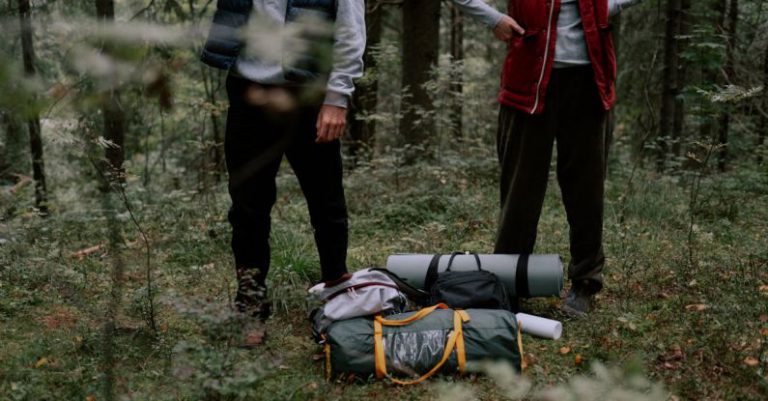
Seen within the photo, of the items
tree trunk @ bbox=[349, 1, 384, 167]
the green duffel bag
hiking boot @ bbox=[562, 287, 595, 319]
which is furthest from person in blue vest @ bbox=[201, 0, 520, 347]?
tree trunk @ bbox=[349, 1, 384, 167]

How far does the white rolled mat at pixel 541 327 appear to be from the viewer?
3.46 metres

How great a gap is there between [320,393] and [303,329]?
2.84ft

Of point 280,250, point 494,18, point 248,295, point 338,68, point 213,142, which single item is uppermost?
point 494,18

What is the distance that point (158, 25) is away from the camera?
98cm

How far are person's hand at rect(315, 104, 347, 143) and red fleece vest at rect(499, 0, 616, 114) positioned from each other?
43.4 inches

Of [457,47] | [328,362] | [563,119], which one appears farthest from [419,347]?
[457,47]

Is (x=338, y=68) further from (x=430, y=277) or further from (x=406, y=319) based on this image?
(x=430, y=277)

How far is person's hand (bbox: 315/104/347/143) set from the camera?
3.08 metres

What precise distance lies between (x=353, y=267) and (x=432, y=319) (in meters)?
1.63

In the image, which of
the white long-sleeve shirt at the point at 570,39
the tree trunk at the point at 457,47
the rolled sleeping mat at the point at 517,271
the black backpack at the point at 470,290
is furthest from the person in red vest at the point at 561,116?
the tree trunk at the point at 457,47

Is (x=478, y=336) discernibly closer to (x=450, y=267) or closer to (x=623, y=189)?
(x=450, y=267)

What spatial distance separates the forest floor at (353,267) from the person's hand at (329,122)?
0.73 m

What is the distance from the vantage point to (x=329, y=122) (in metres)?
3.08

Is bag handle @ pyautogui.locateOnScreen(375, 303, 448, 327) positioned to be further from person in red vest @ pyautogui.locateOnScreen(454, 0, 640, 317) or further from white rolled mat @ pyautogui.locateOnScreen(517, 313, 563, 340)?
person in red vest @ pyautogui.locateOnScreen(454, 0, 640, 317)
